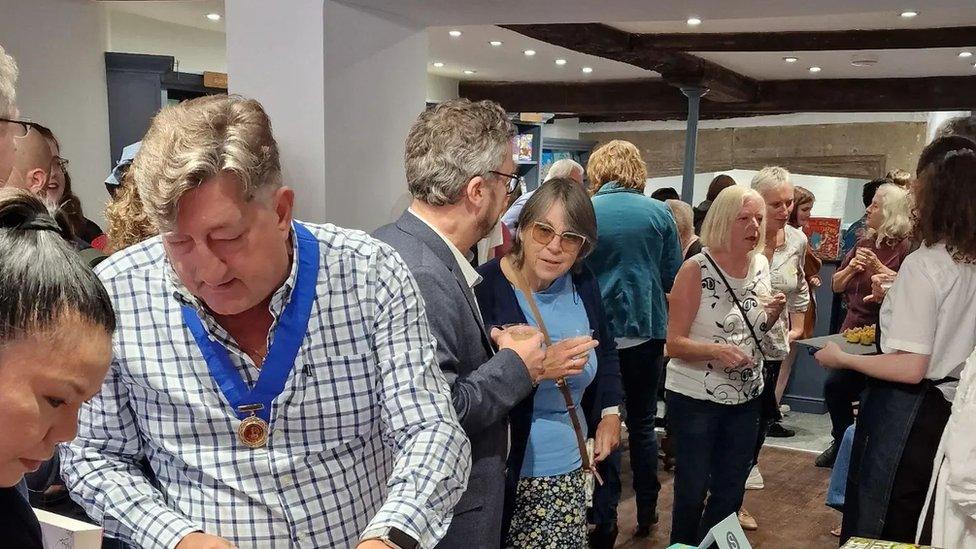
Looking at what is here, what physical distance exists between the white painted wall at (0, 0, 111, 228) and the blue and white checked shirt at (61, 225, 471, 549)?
3802 mm

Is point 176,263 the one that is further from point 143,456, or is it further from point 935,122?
point 935,122

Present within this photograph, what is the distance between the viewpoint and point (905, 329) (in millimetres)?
2371

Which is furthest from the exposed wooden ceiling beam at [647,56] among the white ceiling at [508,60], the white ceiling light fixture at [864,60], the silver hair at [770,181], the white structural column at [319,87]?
the white structural column at [319,87]

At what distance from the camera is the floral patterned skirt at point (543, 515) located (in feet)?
7.04

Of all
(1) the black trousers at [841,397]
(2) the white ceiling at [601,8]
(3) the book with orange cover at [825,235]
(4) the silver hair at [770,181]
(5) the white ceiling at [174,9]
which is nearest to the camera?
(2) the white ceiling at [601,8]

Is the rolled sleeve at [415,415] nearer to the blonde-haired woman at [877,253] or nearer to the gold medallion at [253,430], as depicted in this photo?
the gold medallion at [253,430]

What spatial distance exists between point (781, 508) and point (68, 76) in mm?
4622

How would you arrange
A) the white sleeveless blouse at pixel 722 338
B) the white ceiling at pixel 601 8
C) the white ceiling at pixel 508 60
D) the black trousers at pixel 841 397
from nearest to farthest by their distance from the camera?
the white ceiling at pixel 601 8 → the white sleeveless blouse at pixel 722 338 → the black trousers at pixel 841 397 → the white ceiling at pixel 508 60

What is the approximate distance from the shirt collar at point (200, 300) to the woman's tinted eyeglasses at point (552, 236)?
1177mm

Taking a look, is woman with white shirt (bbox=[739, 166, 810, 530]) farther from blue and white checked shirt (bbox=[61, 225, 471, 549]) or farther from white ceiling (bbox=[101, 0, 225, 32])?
white ceiling (bbox=[101, 0, 225, 32])

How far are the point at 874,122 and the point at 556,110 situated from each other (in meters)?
4.12

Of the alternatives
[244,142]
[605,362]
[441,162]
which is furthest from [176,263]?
[605,362]

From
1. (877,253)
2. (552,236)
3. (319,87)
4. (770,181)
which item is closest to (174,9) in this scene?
(319,87)

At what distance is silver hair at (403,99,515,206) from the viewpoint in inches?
67.1
